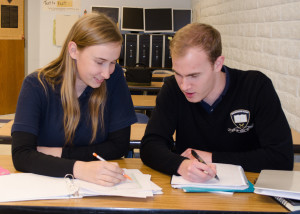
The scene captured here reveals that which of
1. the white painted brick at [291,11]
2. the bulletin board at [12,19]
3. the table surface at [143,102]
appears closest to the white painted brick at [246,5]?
the white painted brick at [291,11]

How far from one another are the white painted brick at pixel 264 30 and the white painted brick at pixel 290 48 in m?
0.27

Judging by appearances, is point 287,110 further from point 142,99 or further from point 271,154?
point 142,99

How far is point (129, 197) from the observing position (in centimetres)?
125

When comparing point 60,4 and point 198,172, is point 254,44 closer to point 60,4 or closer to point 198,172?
point 198,172

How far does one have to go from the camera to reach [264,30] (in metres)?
2.80

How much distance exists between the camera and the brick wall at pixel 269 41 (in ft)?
7.42

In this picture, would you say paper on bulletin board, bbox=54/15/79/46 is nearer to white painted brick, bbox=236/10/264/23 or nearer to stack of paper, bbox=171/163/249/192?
white painted brick, bbox=236/10/264/23

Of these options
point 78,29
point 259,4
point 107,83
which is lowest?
point 107,83

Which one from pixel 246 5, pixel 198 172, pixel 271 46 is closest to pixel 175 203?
pixel 198 172

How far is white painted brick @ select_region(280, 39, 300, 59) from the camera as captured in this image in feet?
7.25

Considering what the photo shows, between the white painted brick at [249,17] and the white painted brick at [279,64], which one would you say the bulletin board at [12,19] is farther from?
the white painted brick at [279,64]

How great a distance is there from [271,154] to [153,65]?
4.44 meters

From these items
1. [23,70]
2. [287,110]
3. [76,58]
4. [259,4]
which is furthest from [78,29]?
[23,70]

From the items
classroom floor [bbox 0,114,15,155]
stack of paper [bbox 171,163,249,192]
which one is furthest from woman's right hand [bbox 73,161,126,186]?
classroom floor [bbox 0,114,15,155]
